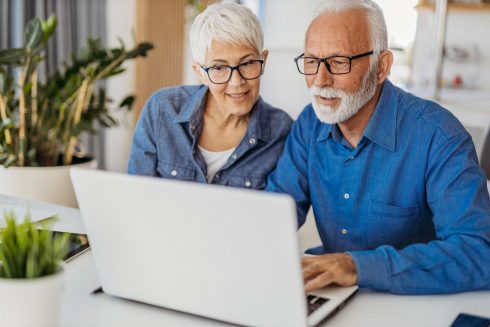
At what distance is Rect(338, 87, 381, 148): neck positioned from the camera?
1745 millimetres

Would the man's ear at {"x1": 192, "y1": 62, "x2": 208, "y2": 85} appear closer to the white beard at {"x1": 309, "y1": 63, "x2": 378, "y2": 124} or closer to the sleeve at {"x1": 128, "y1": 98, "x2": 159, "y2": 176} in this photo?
the sleeve at {"x1": 128, "y1": 98, "x2": 159, "y2": 176}

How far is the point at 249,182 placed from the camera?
6.36ft

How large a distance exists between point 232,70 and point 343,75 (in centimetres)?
34

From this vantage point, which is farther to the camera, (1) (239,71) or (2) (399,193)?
(1) (239,71)

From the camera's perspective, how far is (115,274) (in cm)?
123

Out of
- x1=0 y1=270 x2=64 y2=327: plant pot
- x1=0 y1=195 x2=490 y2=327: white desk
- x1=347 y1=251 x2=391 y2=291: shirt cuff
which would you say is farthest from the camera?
x1=347 y1=251 x2=391 y2=291: shirt cuff

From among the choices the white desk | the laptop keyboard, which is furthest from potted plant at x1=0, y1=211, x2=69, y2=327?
the laptop keyboard

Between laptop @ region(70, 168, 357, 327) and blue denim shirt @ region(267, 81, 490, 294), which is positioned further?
blue denim shirt @ region(267, 81, 490, 294)

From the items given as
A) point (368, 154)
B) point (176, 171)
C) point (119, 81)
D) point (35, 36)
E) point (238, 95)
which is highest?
point (35, 36)

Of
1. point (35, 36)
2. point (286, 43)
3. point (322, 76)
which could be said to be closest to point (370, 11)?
point (322, 76)

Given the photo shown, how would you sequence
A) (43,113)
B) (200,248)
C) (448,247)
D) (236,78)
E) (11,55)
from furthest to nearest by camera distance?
1. (43,113)
2. (11,55)
3. (236,78)
4. (448,247)
5. (200,248)

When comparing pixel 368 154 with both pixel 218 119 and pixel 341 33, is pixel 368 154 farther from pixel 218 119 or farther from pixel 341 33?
pixel 218 119

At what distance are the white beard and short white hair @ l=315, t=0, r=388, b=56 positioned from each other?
0.06 m

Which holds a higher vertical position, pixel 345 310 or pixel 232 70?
pixel 232 70
